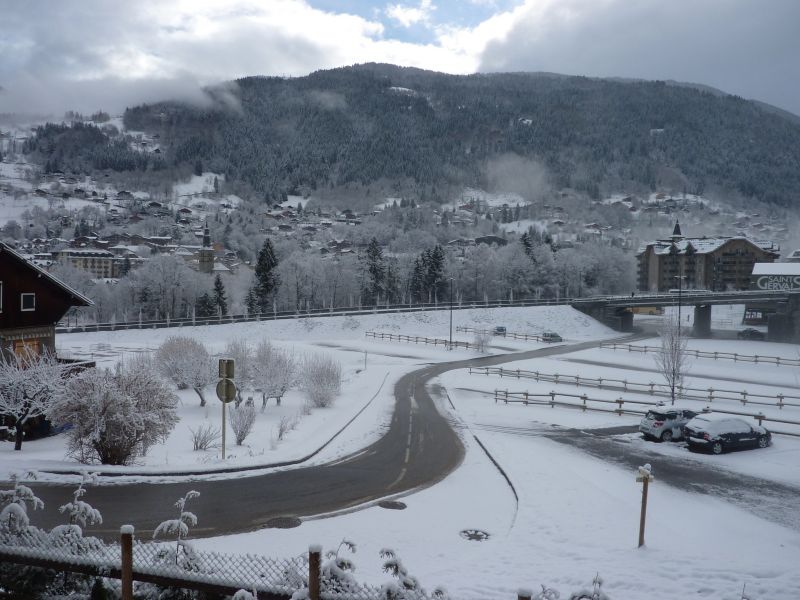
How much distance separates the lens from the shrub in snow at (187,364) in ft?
120

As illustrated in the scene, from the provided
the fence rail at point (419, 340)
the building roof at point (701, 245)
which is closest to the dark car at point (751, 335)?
the fence rail at point (419, 340)

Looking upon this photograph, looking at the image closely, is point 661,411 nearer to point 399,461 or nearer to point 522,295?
point 399,461

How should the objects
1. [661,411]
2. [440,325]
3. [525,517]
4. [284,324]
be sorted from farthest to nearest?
[440,325] < [284,324] < [661,411] < [525,517]

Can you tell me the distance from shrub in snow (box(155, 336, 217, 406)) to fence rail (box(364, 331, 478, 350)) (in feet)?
108

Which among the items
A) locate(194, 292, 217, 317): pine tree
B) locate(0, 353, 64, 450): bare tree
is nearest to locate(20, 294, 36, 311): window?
locate(0, 353, 64, 450): bare tree

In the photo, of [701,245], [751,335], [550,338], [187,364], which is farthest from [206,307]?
[701,245]

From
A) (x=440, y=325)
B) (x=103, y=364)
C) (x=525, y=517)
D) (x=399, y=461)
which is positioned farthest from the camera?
(x=440, y=325)

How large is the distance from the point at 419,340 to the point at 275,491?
57.0 meters

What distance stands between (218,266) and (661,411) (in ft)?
452

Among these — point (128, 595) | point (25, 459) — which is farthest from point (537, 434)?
point (128, 595)

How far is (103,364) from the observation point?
47.9 metres

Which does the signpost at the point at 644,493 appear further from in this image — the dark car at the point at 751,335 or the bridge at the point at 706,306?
the dark car at the point at 751,335

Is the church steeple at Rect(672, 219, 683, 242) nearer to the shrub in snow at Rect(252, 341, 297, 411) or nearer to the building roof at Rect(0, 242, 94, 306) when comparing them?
the shrub in snow at Rect(252, 341, 297, 411)

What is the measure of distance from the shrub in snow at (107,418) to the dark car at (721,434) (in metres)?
19.8
